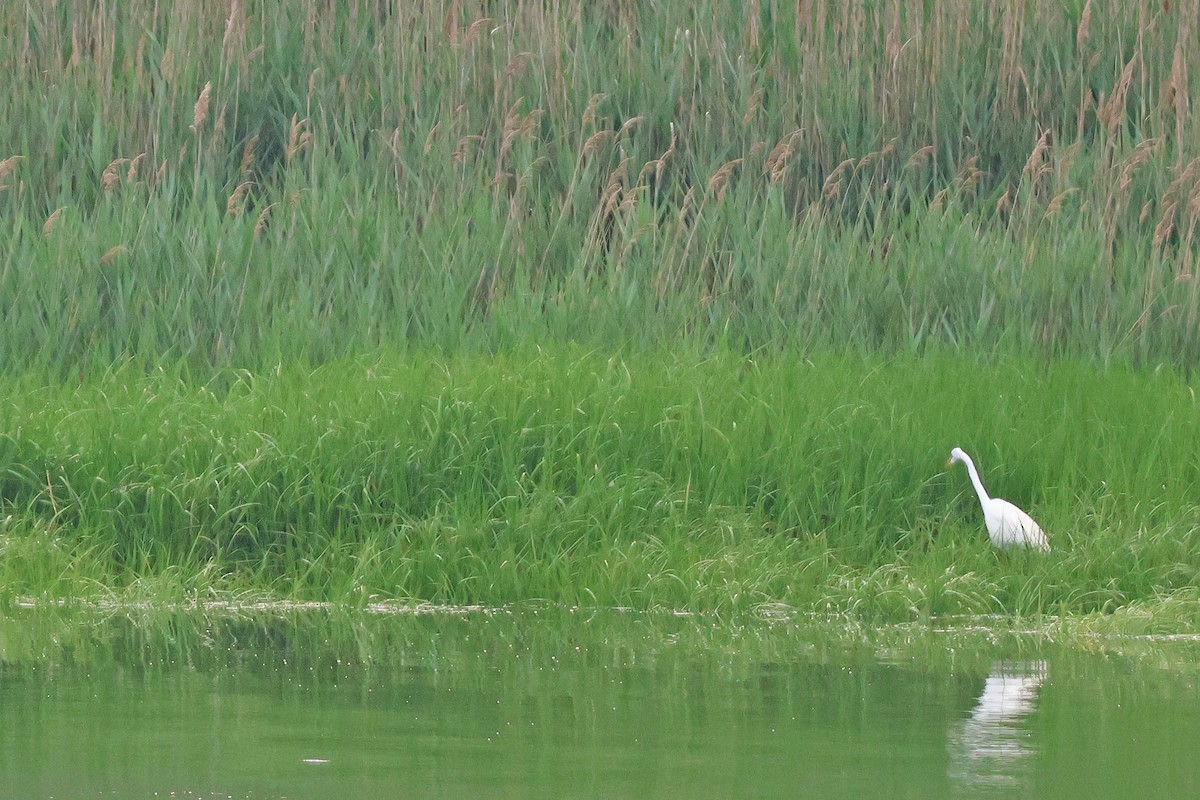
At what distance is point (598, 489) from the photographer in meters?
6.83

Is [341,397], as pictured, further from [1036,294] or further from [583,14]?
[583,14]

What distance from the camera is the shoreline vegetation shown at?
6707 mm

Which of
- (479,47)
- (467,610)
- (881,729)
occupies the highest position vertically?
(479,47)

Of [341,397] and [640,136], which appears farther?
[640,136]

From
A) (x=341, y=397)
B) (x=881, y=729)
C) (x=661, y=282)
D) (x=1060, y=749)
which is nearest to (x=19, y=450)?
(x=341, y=397)

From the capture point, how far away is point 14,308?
8.09 m

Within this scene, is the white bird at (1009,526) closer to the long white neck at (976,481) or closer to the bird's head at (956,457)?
the long white neck at (976,481)

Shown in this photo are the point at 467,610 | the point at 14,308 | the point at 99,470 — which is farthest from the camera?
the point at 14,308

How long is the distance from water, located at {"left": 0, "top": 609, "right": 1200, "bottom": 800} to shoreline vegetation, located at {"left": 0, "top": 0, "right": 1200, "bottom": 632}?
517 millimetres

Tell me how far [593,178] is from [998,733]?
17.4 feet

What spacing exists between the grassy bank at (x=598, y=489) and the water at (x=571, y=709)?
0.31 metres

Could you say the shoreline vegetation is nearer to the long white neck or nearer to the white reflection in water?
the long white neck

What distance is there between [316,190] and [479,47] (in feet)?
5.64

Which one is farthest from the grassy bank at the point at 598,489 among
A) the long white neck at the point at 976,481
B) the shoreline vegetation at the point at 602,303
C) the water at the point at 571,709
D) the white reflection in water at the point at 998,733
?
the white reflection in water at the point at 998,733
